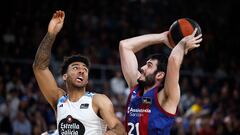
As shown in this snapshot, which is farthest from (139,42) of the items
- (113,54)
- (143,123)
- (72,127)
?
(113,54)

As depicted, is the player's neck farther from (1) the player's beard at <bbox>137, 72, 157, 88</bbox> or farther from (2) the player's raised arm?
(2) the player's raised arm

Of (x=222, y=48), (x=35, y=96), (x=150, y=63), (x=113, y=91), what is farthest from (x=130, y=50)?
(x=222, y=48)

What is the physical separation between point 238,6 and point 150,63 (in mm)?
15332

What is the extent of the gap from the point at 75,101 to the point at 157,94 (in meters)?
0.91

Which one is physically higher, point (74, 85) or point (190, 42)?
point (190, 42)

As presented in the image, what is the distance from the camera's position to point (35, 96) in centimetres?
1344

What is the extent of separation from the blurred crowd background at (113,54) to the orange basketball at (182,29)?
6.18 meters

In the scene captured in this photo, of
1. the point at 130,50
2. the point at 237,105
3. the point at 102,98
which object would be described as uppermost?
the point at 130,50

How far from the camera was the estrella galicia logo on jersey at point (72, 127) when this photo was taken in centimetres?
643

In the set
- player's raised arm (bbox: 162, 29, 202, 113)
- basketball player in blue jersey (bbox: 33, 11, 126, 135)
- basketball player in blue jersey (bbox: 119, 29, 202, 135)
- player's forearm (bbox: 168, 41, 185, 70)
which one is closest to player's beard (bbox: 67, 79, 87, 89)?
basketball player in blue jersey (bbox: 33, 11, 126, 135)

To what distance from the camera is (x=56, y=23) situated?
6.74m

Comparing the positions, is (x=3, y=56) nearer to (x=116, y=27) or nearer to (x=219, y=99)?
(x=116, y=27)

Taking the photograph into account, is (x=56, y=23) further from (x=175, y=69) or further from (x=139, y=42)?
(x=175, y=69)

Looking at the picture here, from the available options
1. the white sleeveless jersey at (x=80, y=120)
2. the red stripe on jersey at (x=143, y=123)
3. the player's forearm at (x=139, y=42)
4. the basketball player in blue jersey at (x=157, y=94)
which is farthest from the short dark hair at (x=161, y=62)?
the white sleeveless jersey at (x=80, y=120)
